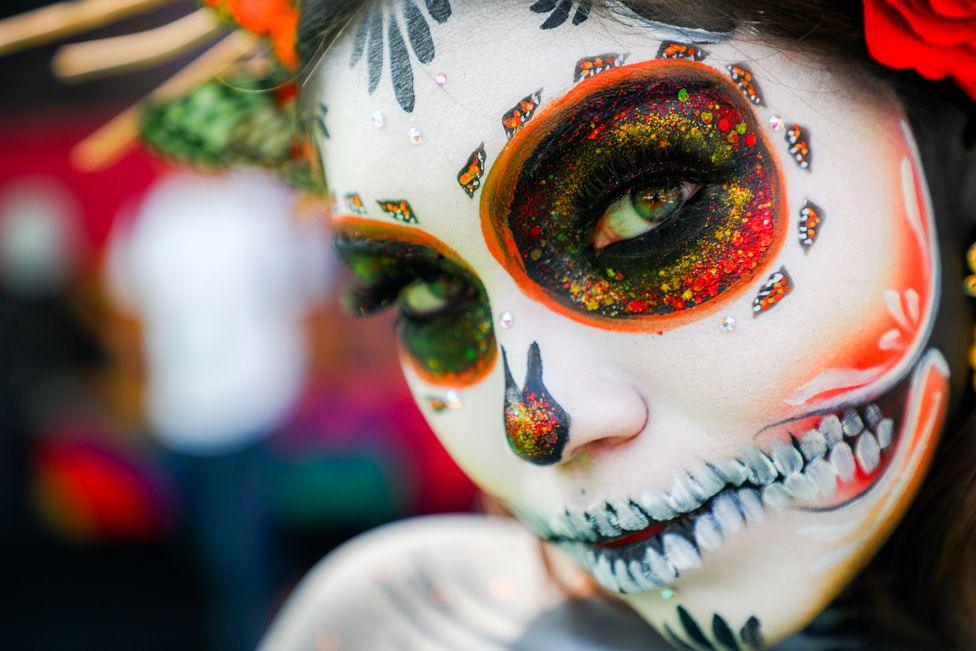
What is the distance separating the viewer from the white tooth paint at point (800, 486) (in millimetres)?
834

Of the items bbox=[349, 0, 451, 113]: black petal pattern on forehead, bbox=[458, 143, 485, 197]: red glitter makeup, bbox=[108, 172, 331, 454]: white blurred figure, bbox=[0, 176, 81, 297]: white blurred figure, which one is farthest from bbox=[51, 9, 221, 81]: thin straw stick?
bbox=[0, 176, 81, 297]: white blurred figure

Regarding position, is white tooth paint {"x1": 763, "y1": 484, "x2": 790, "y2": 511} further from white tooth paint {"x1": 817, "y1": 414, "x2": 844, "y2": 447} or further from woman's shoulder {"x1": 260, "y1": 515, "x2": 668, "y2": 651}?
woman's shoulder {"x1": 260, "y1": 515, "x2": 668, "y2": 651}

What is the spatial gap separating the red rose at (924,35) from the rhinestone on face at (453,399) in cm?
50

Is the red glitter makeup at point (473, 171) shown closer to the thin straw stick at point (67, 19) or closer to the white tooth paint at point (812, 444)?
the white tooth paint at point (812, 444)

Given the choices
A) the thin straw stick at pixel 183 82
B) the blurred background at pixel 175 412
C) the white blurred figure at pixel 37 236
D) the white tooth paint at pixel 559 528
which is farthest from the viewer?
the white blurred figure at pixel 37 236

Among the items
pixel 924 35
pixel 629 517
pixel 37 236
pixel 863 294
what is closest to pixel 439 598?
pixel 629 517

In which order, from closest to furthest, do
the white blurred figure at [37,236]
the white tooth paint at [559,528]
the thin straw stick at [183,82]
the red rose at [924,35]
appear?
the red rose at [924,35] → the white tooth paint at [559,528] → the thin straw stick at [183,82] → the white blurred figure at [37,236]

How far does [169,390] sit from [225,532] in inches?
22.6

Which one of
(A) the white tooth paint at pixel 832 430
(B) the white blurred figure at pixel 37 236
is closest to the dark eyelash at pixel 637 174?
(A) the white tooth paint at pixel 832 430

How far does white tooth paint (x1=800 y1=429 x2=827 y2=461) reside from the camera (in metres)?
0.83

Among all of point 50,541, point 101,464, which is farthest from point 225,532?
point 50,541

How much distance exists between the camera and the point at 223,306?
11.5 ft

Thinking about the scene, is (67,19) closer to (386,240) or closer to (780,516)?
(386,240)

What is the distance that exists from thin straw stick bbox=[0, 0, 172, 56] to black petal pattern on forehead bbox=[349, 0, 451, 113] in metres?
0.35
